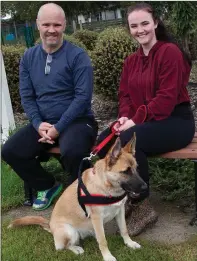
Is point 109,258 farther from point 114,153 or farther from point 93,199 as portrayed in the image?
point 114,153

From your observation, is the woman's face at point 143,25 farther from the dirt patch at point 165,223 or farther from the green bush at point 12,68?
the green bush at point 12,68

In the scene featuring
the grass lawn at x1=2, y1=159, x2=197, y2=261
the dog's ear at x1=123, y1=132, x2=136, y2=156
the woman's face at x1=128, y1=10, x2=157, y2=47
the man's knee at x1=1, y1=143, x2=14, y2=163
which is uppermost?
the woman's face at x1=128, y1=10, x2=157, y2=47

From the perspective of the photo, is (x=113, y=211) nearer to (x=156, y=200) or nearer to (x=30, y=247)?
(x=30, y=247)

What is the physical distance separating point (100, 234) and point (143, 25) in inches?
77.7

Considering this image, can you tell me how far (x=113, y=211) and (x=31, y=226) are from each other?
3.50ft

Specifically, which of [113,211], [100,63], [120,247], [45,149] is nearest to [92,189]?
[113,211]

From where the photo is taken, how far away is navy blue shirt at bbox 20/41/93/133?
14.4ft

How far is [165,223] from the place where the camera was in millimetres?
4184

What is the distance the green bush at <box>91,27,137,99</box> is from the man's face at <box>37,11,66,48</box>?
332 cm

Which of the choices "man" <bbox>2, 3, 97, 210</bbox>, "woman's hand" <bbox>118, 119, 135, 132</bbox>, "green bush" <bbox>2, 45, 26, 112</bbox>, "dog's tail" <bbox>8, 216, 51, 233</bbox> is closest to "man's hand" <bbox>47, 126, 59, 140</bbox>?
"man" <bbox>2, 3, 97, 210</bbox>

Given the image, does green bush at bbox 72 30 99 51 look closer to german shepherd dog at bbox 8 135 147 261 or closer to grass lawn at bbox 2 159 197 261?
grass lawn at bbox 2 159 197 261

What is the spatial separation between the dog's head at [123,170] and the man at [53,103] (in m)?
0.79

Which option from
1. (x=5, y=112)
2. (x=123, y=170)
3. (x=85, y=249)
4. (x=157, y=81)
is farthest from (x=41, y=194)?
(x=5, y=112)

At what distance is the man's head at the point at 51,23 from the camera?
4328 millimetres
